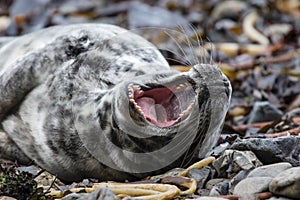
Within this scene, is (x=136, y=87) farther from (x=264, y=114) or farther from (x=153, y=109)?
(x=264, y=114)

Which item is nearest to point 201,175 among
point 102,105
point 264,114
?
point 102,105

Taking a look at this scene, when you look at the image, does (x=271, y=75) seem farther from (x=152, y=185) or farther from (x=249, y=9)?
(x=152, y=185)

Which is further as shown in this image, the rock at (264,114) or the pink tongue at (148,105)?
the rock at (264,114)

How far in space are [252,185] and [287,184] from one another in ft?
1.01

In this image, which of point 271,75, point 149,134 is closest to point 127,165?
point 149,134

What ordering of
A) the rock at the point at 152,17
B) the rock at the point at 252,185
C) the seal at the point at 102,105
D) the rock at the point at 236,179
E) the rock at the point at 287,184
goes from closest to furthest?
the rock at the point at 287,184, the rock at the point at 252,185, the rock at the point at 236,179, the seal at the point at 102,105, the rock at the point at 152,17

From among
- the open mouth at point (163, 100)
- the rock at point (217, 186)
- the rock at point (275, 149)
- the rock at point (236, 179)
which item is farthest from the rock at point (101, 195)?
the rock at point (275, 149)

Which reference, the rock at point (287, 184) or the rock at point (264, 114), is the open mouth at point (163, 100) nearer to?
the rock at point (287, 184)

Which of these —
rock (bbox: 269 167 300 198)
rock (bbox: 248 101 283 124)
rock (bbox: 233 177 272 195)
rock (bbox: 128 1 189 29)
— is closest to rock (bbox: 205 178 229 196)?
rock (bbox: 233 177 272 195)

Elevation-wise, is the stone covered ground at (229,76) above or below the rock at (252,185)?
below

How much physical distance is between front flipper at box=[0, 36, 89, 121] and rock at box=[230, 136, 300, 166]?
5.91 ft

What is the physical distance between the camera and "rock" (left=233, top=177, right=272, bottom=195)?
4391mm

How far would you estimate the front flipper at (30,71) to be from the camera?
6.12 meters

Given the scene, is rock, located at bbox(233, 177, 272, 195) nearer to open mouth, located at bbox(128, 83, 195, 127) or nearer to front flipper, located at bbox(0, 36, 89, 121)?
open mouth, located at bbox(128, 83, 195, 127)
